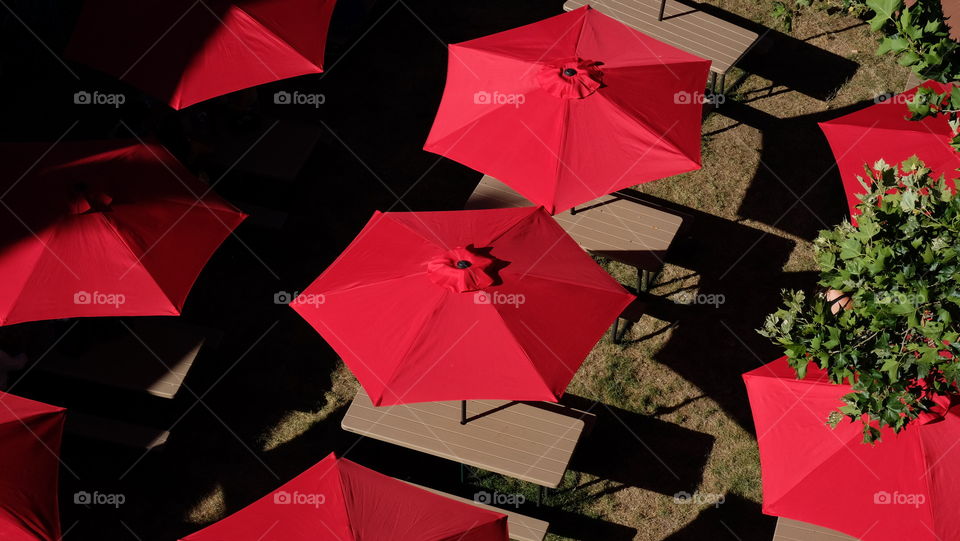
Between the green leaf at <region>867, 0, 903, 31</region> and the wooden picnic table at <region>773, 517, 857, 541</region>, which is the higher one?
the green leaf at <region>867, 0, 903, 31</region>

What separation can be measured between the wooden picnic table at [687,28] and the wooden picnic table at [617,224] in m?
2.07

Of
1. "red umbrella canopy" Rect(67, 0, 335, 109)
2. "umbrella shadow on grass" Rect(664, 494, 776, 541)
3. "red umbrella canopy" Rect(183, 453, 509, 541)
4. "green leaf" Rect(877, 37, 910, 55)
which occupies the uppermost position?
"green leaf" Rect(877, 37, 910, 55)

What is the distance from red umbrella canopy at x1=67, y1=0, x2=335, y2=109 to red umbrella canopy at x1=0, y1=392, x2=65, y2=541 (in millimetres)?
3229

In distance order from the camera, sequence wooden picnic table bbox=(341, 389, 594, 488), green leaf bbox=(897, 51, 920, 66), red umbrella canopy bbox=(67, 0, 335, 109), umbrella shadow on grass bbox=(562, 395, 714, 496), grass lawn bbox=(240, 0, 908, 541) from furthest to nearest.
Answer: red umbrella canopy bbox=(67, 0, 335, 109) → umbrella shadow on grass bbox=(562, 395, 714, 496) → grass lawn bbox=(240, 0, 908, 541) → wooden picnic table bbox=(341, 389, 594, 488) → green leaf bbox=(897, 51, 920, 66)

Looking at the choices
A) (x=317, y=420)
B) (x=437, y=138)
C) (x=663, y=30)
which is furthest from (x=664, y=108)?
(x=317, y=420)

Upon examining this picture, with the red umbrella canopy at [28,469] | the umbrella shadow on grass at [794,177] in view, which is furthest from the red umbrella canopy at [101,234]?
the umbrella shadow on grass at [794,177]

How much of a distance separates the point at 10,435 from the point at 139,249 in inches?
68.8

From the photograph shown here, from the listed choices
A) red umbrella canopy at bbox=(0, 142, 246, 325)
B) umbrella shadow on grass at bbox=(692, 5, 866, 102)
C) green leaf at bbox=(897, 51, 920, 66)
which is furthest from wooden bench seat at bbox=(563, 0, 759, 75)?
red umbrella canopy at bbox=(0, 142, 246, 325)

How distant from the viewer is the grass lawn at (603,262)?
8617 millimetres

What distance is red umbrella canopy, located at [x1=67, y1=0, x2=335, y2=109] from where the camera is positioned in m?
9.00

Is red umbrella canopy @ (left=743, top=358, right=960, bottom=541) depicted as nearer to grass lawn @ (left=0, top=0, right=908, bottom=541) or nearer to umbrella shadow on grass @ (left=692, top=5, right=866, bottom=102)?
grass lawn @ (left=0, top=0, right=908, bottom=541)

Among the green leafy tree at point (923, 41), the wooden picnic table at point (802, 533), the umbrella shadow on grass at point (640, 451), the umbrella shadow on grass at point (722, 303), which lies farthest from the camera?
the umbrella shadow on grass at point (722, 303)

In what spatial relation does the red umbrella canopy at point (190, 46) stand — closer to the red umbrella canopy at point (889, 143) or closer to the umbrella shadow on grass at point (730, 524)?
the red umbrella canopy at point (889, 143)

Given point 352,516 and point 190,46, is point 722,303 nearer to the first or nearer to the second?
point 352,516
